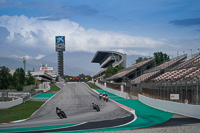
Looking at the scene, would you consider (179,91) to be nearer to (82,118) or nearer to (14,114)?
(82,118)

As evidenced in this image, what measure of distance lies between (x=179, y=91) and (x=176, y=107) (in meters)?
1.62

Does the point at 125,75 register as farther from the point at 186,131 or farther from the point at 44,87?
the point at 186,131

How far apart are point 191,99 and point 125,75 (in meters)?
59.2

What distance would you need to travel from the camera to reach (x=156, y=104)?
1243 inches

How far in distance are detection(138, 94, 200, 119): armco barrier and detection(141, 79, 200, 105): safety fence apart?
510 millimetres

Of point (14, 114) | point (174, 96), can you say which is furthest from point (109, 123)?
point (14, 114)

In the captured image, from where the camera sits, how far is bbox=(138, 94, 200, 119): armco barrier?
2212 cm

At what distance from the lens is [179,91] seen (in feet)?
87.7

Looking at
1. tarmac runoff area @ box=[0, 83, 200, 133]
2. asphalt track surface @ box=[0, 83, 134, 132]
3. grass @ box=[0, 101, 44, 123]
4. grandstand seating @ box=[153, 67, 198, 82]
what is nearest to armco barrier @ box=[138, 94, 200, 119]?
tarmac runoff area @ box=[0, 83, 200, 133]

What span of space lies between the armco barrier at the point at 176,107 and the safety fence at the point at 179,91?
510 mm

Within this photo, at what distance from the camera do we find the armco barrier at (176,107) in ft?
72.6

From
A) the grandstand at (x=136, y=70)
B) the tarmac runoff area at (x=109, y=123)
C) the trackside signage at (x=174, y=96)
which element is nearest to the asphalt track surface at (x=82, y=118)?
the tarmac runoff area at (x=109, y=123)

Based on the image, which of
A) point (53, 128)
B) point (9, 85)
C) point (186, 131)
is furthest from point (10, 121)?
point (9, 85)

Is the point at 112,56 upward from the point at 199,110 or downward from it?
upward
